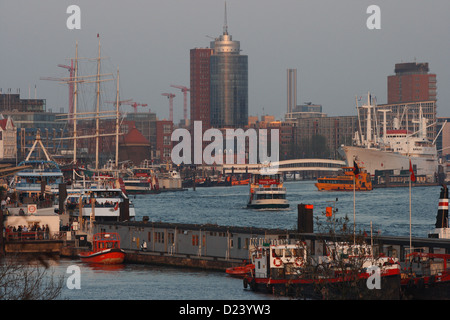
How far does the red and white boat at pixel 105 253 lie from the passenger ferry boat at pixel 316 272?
37.5ft

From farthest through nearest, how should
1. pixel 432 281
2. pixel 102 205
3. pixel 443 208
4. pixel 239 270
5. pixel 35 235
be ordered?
pixel 102 205 < pixel 35 235 < pixel 443 208 < pixel 239 270 < pixel 432 281

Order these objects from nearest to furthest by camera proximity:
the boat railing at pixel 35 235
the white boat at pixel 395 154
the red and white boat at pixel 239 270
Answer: the red and white boat at pixel 239 270
the boat railing at pixel 35 235
the white boat at pixel 395 154

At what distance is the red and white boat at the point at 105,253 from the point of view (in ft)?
147

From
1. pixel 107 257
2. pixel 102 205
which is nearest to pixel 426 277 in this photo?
pixel 107 257

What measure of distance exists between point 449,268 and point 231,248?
13.3 meters

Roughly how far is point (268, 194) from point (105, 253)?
50.7 m

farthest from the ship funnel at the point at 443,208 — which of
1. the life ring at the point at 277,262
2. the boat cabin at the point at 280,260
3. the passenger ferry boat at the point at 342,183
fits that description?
the passenger ferry boat at the point at 342,183

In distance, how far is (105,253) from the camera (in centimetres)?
4481

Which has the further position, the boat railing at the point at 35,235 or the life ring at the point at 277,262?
the boat railing at the point at 35,235

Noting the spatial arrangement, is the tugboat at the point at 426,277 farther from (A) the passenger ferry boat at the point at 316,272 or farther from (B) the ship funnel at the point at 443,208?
(B) the ship funnel at the point at 443,208

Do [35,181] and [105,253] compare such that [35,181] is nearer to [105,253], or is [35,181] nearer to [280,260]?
[105,253]

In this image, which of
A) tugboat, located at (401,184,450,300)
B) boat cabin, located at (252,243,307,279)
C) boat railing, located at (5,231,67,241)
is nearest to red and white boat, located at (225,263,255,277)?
boat cabin, located at (252,243,307,279)

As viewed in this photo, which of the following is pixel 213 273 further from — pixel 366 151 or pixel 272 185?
pixel 366 151
